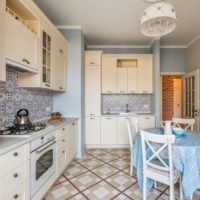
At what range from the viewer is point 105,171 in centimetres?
279

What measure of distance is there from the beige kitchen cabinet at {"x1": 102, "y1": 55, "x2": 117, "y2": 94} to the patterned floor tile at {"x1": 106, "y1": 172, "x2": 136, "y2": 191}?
2162 millimetres

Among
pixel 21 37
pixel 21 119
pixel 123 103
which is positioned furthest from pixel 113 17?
pixel 21 119

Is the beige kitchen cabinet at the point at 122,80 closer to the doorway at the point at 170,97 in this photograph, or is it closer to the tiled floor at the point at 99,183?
the tiled floor at the point at 99,183

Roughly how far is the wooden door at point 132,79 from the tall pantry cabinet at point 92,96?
2.67 ft

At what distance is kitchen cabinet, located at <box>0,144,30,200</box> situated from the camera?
123 cm

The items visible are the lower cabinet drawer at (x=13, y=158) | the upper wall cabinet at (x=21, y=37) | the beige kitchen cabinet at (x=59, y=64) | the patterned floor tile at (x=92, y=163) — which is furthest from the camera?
the patterned floor tile at (x=92, y=163)

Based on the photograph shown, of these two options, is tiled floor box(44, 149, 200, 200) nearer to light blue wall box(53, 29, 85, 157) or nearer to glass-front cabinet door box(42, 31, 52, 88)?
light blue wall box(53, 29, 85, 157)

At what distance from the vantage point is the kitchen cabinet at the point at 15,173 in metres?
1.23

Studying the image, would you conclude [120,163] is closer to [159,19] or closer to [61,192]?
[61,192]

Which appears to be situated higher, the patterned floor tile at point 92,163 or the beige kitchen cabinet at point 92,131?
the beige kitchen cabinet at point 92,131

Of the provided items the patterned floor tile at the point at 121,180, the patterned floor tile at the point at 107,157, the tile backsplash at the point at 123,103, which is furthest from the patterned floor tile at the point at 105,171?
the tile backsplash at the point at 123,103

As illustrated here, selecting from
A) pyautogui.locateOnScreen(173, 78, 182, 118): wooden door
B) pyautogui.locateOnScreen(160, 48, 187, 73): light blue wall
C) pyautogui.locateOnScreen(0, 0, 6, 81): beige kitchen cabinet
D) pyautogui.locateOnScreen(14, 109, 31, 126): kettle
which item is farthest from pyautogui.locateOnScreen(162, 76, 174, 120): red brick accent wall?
pyautogui.locateOnScreen(0, 0, 6, 81): beige kitchen cabinet

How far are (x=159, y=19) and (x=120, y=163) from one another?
2.49 metres

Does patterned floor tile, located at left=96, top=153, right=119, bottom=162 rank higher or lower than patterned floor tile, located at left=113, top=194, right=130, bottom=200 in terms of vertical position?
higher
